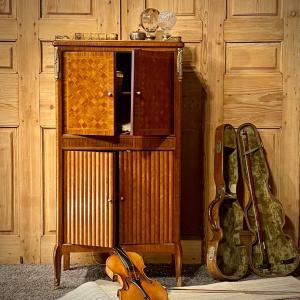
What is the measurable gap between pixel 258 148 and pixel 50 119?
1487mm

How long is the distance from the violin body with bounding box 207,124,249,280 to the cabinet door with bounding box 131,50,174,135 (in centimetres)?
57

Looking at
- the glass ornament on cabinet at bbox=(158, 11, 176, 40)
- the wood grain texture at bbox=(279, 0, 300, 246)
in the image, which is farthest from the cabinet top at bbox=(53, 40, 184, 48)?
the wood grain texture at bbox=(279, 0, 300, 246)

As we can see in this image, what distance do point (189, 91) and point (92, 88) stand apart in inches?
35.4

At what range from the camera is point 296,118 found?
389cm

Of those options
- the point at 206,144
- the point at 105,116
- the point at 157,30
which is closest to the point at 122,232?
the point at 105,116

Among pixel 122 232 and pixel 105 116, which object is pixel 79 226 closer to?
pixel 122 232

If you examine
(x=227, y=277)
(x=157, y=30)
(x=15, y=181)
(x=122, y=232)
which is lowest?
(x=227, y=277)

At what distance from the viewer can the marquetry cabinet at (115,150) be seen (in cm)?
324

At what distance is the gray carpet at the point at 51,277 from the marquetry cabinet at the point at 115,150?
0.13m

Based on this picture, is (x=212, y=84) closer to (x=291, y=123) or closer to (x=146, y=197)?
(x=291, y=123)

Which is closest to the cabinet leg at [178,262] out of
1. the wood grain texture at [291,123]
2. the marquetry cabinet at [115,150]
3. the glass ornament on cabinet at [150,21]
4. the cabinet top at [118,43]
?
the marquetry cabinet at [115,150]

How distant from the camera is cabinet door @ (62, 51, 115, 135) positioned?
324 centimetres

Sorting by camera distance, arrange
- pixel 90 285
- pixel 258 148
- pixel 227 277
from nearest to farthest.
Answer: pixel 90 285 < pixel 227 277 < pixel 258 148

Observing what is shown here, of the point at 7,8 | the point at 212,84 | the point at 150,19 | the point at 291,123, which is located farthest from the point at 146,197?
the point at 7,8
